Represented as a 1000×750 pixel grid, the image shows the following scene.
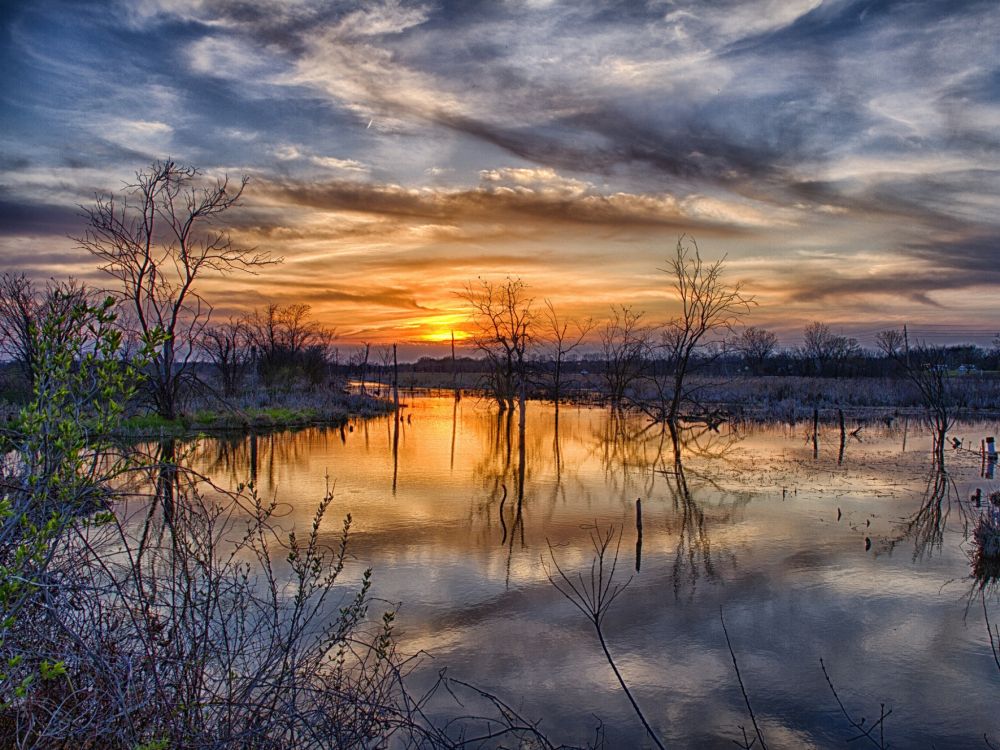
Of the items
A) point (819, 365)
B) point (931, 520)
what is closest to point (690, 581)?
point (931, 520)

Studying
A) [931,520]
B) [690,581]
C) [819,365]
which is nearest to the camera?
[690,581]

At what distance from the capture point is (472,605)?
782 centimetres

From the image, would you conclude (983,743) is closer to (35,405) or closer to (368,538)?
(35,405)

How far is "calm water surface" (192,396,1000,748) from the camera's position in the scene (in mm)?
5809

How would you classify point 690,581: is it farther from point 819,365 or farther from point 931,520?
point 819,365

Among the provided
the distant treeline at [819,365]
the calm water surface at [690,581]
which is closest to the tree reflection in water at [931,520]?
the calm water surface at [690,581]

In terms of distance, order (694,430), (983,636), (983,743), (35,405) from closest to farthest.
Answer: (35,405) → (983,743) → (983,636) → (694,430)

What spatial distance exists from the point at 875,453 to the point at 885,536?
1067cm

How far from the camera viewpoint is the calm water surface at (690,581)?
5809 mm

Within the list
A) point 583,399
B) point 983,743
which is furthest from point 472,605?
point 583,399

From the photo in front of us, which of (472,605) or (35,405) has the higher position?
(35,405)

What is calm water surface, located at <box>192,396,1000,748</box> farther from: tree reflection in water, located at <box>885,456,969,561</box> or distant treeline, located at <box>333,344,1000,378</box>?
distant treeline, located at <box>333,344,1000,378</box>

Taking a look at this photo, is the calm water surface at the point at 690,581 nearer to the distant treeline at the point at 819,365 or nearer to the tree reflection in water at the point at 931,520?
the tree reflection in water at the point at 931,520

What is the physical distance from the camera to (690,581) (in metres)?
8.81
